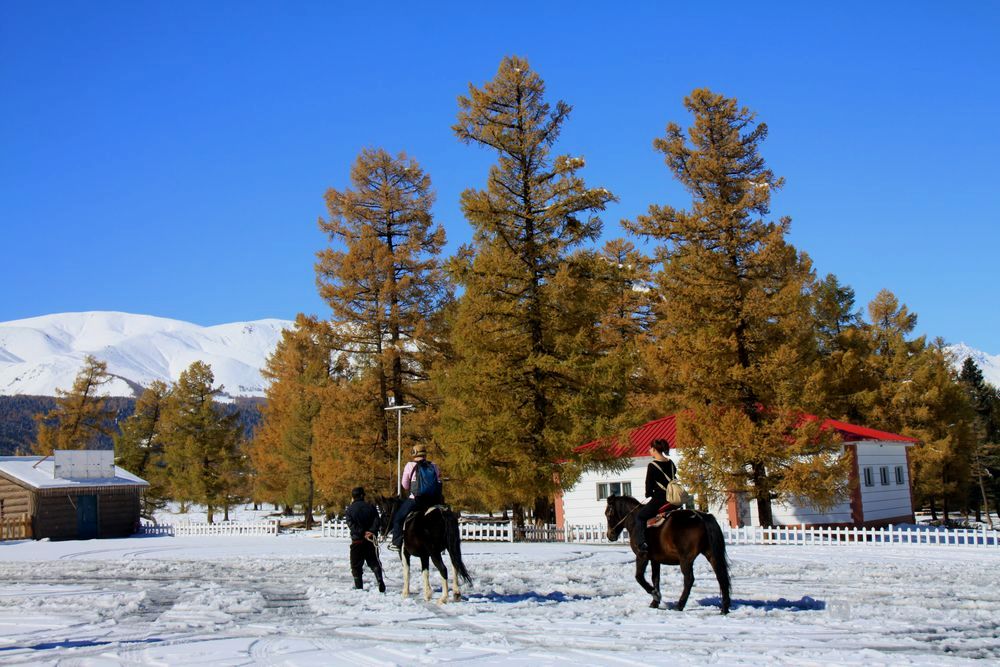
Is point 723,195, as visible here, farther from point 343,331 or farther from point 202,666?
point 202,666

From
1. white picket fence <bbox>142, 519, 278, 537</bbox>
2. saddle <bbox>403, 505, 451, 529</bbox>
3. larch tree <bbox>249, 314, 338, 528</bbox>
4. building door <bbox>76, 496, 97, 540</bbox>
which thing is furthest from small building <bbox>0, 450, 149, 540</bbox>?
saddle <bbox>403, 505, 451, 529</bbox>

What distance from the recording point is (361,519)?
1474cm

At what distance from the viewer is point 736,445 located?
26.5 metres

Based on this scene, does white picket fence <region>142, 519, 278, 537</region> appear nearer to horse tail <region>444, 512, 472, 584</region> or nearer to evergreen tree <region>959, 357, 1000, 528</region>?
horse tail <region>444, 512, 472, 584</region>

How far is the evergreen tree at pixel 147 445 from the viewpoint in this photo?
60.5 metres

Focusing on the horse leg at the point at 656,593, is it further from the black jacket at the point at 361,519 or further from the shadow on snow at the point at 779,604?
the black jacket at the point at 361,519

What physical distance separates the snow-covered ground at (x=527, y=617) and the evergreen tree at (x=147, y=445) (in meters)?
43.8

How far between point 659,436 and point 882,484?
913cm

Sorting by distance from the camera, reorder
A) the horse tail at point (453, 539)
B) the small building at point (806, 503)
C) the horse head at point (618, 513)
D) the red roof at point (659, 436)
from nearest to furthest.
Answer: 1. the horse head at point (618, 513)
2. the horse tail at point (453, 539)
3. the red roof at point (659, 436)
4. the small building at point (806, 503)

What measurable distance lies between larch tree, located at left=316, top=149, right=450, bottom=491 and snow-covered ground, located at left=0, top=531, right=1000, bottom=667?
51.6ft

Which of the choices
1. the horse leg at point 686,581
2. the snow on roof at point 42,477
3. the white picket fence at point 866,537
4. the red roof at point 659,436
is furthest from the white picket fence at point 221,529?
the horse leg at point 686,581

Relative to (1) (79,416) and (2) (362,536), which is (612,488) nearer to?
(2) (362,536)

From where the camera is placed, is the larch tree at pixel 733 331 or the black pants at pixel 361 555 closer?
the black pants at pixel 361 555

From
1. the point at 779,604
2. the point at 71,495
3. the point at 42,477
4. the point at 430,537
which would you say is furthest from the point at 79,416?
the point at 779,604
